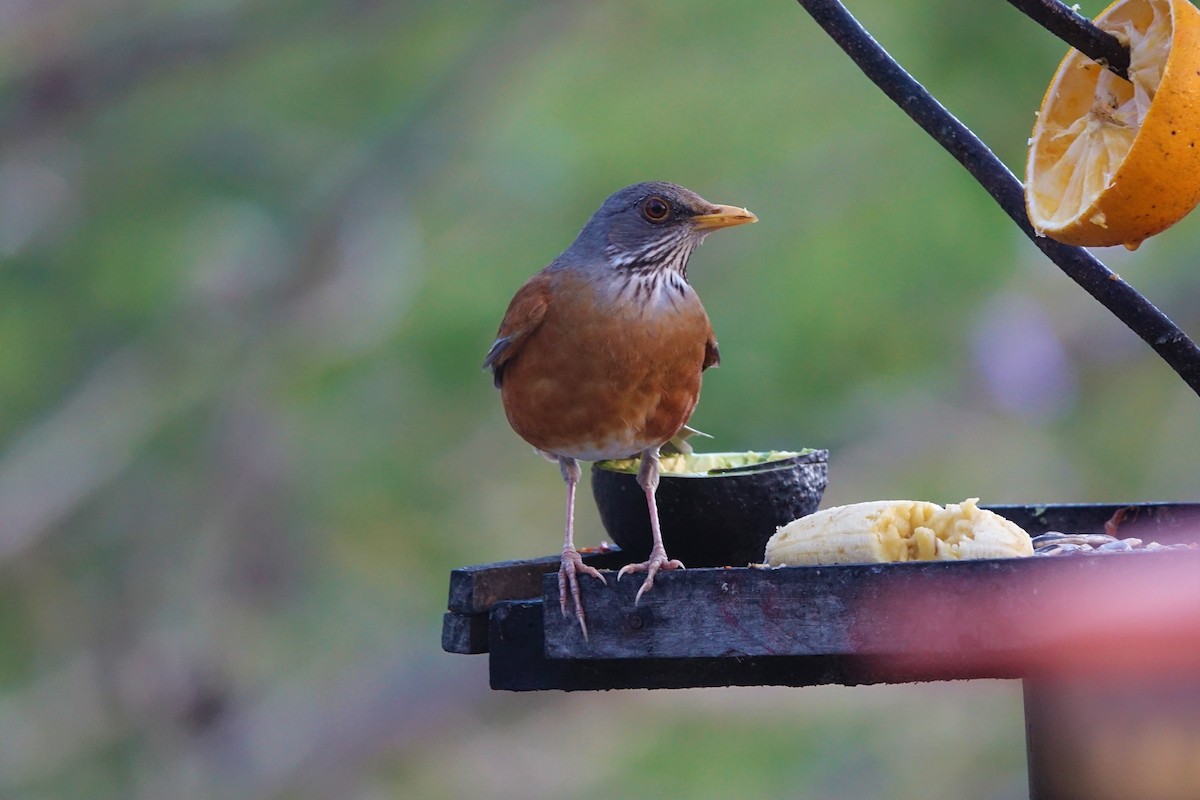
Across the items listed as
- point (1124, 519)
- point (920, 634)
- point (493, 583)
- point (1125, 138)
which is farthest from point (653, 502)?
point (1125, 138)

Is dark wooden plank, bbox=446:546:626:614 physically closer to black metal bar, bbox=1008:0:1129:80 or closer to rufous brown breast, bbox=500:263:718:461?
rufous brown breast, bbox=500:263:718:461

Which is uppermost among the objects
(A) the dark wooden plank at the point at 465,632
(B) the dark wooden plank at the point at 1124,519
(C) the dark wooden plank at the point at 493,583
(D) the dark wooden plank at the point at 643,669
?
(B) the dark wooden plank at the point at 1124,519

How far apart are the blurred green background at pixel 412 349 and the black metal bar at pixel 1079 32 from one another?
22.3ft

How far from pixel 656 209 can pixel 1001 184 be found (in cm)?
119

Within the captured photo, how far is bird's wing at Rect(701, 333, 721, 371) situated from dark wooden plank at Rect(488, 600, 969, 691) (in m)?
1.15

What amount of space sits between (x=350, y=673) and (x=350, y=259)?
3.14 metres

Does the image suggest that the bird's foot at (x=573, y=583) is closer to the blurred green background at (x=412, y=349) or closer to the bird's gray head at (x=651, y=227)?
the bird's gray head at (x=651, y=227)

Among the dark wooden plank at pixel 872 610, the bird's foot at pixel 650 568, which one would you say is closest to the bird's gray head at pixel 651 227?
the bird's foot at pixel 650 568

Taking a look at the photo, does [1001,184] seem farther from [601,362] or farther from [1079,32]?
[601,362]

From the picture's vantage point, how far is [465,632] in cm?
312

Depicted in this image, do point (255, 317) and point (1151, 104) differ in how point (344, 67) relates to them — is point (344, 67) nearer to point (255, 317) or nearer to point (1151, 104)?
point (255, 317)

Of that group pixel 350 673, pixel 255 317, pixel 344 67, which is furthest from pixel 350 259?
pixel 350 673

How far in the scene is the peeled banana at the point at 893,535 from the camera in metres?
2.77

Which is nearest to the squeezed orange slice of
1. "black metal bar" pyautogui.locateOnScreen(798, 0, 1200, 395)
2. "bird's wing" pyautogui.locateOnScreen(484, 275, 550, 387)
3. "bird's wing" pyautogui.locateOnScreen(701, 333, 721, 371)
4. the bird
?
"black metal bar" pyautogui.locateOnScreen(798, 0, 1200, 395)
